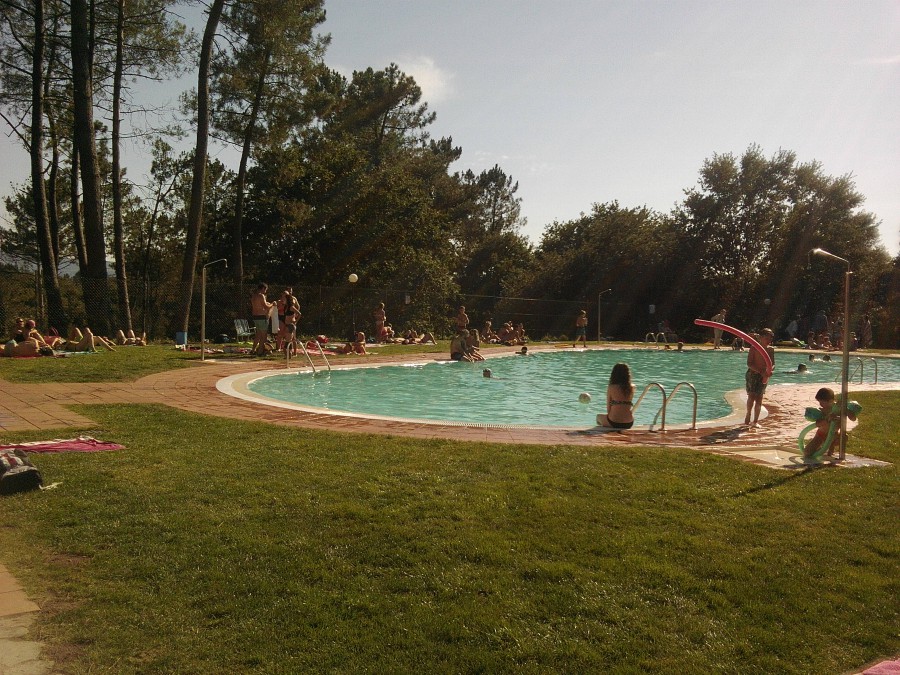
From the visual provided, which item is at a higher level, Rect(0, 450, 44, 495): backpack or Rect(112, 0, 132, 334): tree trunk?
Rect(112, 0, 132, 334): tree trunk

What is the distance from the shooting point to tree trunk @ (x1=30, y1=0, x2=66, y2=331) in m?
18.9

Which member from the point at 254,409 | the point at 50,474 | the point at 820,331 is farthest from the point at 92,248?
the point at 820,331

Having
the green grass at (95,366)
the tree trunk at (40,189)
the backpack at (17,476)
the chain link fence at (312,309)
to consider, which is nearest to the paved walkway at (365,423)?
the green grass at (95,366)

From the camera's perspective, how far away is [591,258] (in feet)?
124

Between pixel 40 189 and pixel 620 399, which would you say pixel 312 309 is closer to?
pixel 40 189

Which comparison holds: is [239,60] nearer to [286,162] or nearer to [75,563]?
[286,162]

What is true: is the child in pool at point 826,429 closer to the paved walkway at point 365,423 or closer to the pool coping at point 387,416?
the paved walkway at point 365,423

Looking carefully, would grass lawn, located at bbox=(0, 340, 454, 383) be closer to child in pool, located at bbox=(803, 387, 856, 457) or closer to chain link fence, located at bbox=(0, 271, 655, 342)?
chain link fence, located at bbox=(0, 271, 655, 342)

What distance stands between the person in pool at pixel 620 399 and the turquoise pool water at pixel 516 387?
622 millimetres

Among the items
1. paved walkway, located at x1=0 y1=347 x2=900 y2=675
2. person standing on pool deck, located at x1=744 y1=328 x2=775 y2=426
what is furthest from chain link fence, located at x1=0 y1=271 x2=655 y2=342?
person standing on pool deck, located at x1=744 y1=328 x2=775 y2=426

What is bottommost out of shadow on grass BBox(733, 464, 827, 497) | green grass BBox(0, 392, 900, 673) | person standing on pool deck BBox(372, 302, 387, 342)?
green grass BBox(0, 392, 900, 673)

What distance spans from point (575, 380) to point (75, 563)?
1417 cm

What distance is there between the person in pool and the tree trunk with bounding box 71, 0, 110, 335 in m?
16.1

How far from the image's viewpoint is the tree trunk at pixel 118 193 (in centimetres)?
1998
